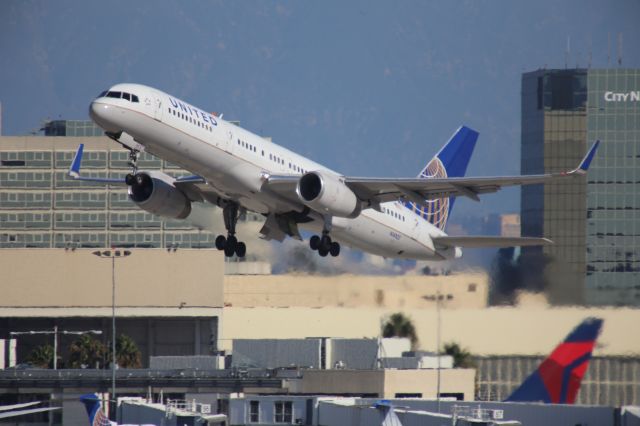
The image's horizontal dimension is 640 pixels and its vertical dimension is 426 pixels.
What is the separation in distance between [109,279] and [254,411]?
160 ft

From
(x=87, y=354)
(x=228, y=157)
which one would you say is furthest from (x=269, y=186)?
(x=87, y=354)

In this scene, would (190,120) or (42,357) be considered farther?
(42,357)

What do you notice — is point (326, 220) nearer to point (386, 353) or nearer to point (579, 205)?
point (386, 353)

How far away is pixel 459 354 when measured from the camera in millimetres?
61875

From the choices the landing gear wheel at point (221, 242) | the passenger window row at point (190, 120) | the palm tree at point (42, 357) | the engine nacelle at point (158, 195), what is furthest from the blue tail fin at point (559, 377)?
the palm tree at point (42, 357)

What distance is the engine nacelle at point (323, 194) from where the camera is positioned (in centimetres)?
5147

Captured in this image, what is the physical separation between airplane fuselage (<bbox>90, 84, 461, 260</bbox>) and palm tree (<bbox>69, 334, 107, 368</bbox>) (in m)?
44.3

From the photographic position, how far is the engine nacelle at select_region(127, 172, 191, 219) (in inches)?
2147

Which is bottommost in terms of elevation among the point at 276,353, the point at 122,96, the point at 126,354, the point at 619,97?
the point at 126,354

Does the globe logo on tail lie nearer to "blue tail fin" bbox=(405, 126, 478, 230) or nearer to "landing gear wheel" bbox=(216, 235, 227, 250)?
"blue tail fin" bbox=(405, 126, 478, 230)

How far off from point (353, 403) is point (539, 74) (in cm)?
11347

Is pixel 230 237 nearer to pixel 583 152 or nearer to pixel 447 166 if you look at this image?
pixel 447 166

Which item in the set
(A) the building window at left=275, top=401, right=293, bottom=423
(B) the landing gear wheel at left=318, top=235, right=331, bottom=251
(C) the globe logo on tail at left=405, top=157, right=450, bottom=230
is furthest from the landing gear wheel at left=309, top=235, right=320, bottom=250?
(C) the globe logo on tail at left=405, top=157, right=450, bottom=230

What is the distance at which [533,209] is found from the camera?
516 ft
